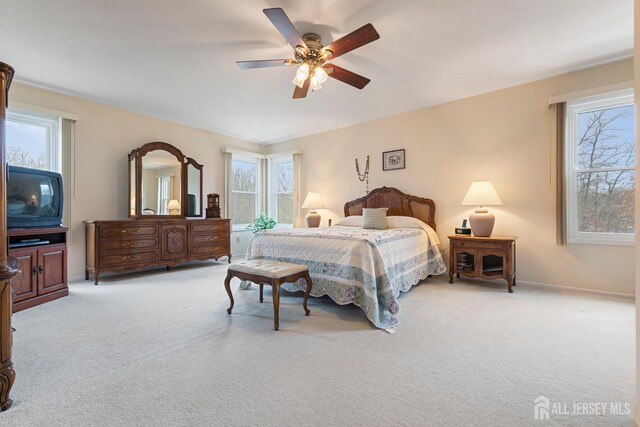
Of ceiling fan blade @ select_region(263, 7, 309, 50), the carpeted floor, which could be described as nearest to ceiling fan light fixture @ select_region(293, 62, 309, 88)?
ceiling fan blade @ select_region(263, 7, 309, 50)

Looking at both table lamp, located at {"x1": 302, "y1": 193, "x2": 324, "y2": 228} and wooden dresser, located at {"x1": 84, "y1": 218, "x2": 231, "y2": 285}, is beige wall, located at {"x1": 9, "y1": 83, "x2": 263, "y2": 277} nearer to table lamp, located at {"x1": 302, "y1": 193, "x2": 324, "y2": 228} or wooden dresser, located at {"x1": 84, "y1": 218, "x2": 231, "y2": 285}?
wooden dresser, located at {"x1": 84, "y1": 218, "x2": 231, "y2": 285}

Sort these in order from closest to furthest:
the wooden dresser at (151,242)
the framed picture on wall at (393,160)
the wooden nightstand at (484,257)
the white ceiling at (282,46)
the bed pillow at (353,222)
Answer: the white ceiling at (282,46)
the wooden nightstand at (484,257)
the wooden dresser at (151,242)
the bed pillow at (353,222)
the framed picture on wall at (393,160)

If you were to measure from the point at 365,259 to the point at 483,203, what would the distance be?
6.73 feet

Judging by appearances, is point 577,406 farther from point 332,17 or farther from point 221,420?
point 332,17

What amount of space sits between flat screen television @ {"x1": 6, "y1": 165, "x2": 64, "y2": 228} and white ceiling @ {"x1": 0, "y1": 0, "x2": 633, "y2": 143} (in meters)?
1.26

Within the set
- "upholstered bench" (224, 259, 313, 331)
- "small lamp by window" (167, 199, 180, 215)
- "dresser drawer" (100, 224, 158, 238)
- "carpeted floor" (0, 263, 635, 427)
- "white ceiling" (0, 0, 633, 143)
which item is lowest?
"carpeted floor" (0, 263, 635, 427)

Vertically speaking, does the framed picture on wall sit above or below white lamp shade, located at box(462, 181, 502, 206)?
above

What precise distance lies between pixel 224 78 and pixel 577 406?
13.9ft

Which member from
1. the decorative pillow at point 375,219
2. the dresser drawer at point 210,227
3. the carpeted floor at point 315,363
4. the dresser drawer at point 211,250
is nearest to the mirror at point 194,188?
the dresser drawer at point 210,227

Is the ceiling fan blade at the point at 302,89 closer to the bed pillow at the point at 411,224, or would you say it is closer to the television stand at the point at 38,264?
the bed pillow at the point at 411,224

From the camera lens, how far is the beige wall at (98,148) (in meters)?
4.07

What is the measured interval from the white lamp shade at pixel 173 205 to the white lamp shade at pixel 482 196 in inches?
183

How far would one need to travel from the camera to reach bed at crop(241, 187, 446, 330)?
263 cm

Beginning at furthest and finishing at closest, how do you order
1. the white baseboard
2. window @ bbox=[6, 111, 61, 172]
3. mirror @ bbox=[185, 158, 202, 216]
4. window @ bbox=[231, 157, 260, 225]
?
window @ bbox=[231, 157, 260, 225]
mirror @ bbox=[185, 158, 202, 216]
window @ bbox=[6, 111, 61, 172]
the white baseboard
